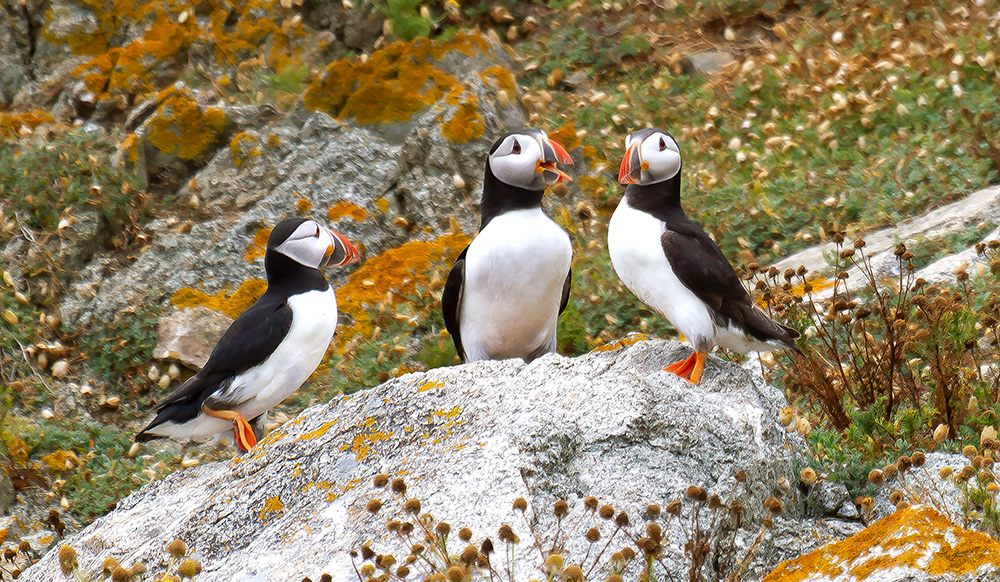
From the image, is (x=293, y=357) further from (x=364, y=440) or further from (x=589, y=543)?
(x=589, y=543)

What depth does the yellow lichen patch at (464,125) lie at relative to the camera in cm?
754

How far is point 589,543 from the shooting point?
10.0ft

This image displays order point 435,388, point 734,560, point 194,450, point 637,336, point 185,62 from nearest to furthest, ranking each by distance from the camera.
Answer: point 734,560
point 435,388
point 637,336
point 194,450
point 185,62

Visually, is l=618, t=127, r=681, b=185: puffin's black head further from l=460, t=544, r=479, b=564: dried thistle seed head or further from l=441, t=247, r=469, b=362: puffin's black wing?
l=460, t=544, r=479, b=564: dried thistle seed head

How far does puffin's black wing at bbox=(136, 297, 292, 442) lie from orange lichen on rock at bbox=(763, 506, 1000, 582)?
245 cm

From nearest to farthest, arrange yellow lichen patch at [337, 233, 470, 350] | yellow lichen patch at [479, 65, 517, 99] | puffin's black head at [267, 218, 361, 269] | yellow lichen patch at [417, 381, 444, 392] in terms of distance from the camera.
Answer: yellow lichen patch at [417, 381, 444, 392] → puffin's black head at [267, 218, 361, 269] → yellow lichen patch at [337, 233, 470, 350] → yellow lichen patch at [479, 65, 517, 99]

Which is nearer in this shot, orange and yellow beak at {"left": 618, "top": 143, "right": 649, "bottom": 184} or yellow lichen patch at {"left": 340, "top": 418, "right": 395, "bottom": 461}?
yellow lichen patch at {"left": 340, "top": 418, "right": 395, "bottom": 461}

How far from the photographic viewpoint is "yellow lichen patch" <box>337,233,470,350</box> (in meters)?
6.93

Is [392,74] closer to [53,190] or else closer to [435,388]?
[53,190]

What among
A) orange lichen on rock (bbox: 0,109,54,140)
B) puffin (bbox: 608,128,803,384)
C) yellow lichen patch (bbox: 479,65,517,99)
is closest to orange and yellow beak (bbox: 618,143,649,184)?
puffin (bbox: 608,128,803,384)

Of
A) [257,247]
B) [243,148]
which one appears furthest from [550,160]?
[243,148]

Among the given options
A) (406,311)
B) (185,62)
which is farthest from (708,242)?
(185,62)

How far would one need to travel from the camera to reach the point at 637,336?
4.88m

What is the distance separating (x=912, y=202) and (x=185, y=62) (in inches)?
234
